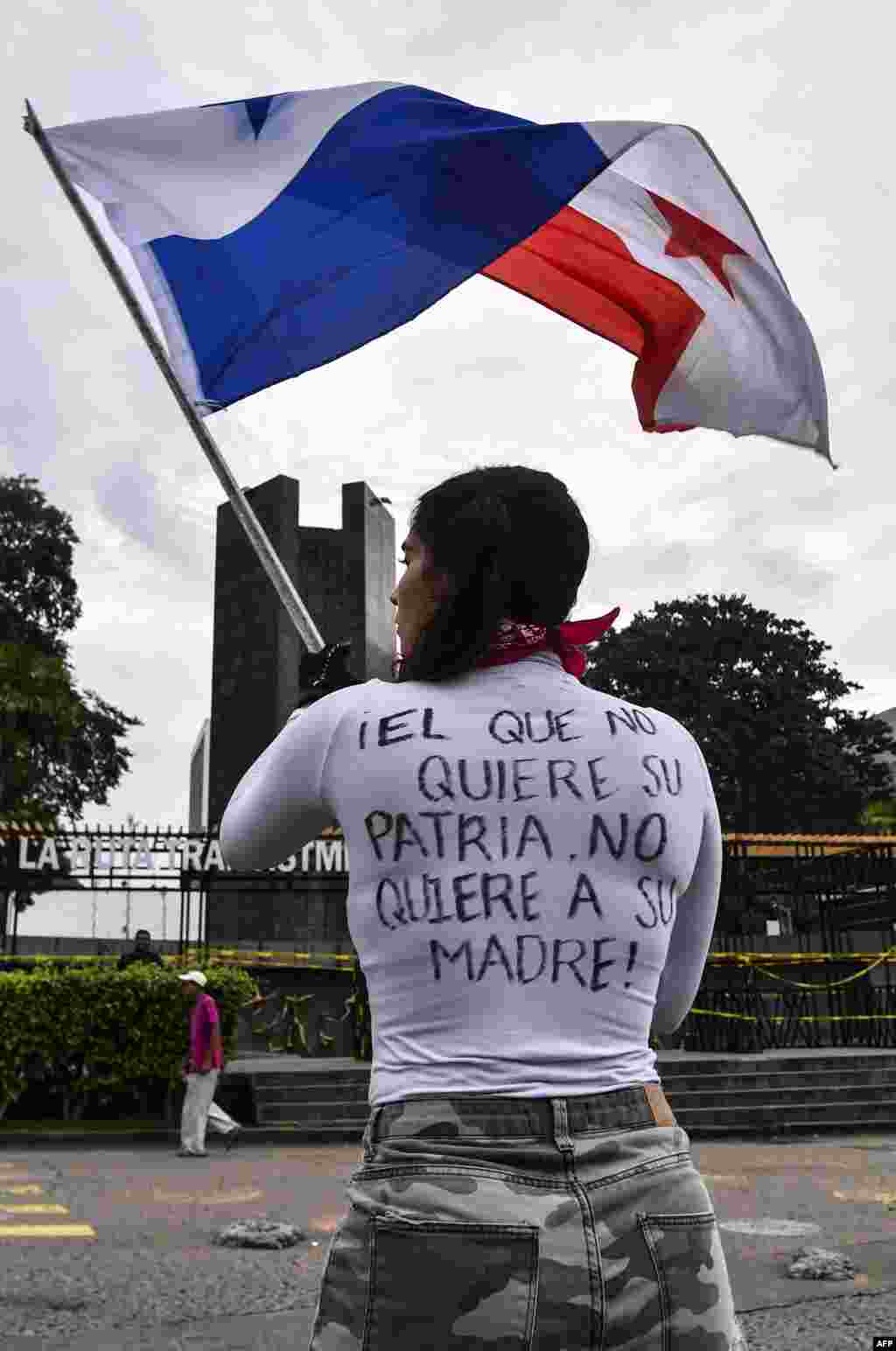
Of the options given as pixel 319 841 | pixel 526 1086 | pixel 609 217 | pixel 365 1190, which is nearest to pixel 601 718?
pixel 526 1086

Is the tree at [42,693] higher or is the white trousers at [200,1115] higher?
the tree at [42,693]

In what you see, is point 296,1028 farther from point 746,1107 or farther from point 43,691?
point 43,691

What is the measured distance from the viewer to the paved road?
562 centimetres

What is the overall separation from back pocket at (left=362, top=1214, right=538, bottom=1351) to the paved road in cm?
415

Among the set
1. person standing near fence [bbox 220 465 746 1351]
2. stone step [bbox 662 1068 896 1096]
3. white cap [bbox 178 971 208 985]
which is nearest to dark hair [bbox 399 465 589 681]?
person standing near fence [bbox 220 465 746 1351]

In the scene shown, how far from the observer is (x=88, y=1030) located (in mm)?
13867

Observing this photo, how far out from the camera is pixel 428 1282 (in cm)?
156

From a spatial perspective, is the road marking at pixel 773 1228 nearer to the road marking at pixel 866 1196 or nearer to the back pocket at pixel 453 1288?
the road marking at pixel 866 1196

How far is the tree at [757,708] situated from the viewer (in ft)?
144

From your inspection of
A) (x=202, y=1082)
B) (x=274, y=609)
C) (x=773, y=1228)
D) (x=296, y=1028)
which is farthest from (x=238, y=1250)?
(x=274, y=609)

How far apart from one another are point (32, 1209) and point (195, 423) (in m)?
6.80

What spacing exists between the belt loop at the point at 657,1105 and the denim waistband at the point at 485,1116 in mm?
74

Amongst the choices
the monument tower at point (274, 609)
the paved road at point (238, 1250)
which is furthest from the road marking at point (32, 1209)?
the monument tower at point (274, 609)

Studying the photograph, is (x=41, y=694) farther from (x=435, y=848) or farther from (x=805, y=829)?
(x=435, y=848)
